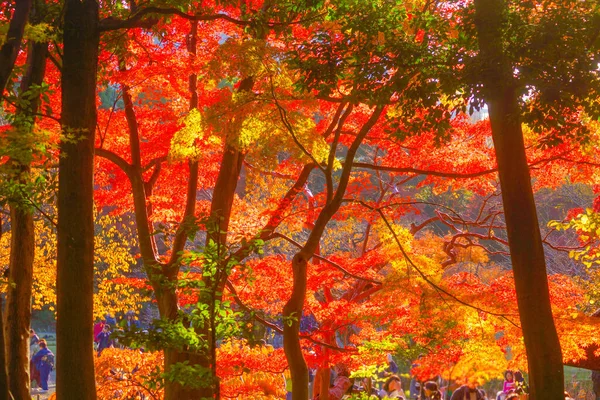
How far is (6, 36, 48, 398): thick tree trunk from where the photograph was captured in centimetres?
548

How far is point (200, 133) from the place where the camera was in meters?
7.13

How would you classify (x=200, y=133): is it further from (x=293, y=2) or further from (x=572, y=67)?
(x=572, y=67)

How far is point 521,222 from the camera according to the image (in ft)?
16.5

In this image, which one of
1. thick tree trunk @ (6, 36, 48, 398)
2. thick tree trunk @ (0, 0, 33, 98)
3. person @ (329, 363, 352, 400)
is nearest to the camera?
thick tree trunk @ (0, 0, 33, 98)

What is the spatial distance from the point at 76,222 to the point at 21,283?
1.45 m

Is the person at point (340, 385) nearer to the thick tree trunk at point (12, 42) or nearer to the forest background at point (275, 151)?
the forest background at point (275, 151)

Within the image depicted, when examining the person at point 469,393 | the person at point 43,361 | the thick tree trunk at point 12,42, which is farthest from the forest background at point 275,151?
the person at point 43,361

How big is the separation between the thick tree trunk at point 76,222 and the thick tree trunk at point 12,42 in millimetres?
628

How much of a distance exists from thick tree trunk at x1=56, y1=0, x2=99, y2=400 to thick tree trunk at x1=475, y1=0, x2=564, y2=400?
10.2 feet

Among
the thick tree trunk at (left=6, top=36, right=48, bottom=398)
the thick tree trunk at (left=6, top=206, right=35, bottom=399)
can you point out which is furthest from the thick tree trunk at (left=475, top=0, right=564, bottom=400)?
the thick tree trunk at (left=6, top=206, right=35, bottom=399)

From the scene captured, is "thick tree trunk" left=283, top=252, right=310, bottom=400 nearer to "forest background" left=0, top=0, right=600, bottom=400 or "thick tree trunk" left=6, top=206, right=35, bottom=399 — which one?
"forest background" left=0, top=0, right=600, bottom=400

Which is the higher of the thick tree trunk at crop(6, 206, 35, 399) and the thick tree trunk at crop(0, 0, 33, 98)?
the thick tree trunk at crop(0, 0, 33, 98)

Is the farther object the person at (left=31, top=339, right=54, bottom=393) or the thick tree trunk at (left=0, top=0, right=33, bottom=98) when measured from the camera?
the person at (left=31, top=339, right=54, bottom=393)

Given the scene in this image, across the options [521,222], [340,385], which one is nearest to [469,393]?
[340,385]
